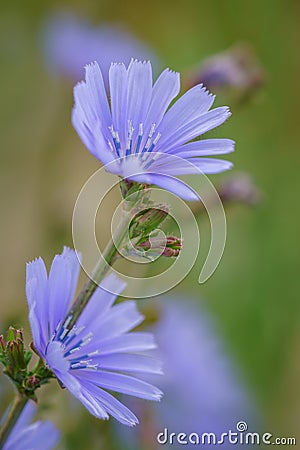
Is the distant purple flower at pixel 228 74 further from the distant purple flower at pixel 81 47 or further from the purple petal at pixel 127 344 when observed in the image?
the purple petal at pixel 127 344

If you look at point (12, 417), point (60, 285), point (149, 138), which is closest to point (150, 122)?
point (149, 138)

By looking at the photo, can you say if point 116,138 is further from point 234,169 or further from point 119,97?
point 234,169

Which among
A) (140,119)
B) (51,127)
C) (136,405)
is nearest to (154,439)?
(136,405)

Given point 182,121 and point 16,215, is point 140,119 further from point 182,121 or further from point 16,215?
point 16,215

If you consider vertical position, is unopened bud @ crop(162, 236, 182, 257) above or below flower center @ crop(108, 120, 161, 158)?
below

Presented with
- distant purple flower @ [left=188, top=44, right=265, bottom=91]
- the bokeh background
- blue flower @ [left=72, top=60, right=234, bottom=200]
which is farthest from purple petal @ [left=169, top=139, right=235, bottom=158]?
the bokeh background

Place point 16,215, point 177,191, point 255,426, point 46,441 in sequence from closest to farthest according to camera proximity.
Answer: point 177,191 < point 46,441 < point 255,426 < point 16,215

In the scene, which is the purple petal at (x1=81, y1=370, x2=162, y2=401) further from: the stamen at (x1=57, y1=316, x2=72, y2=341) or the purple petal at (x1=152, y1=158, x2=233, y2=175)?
the purple petal at (x1=152, y1=158, x2=233, y2=175)
